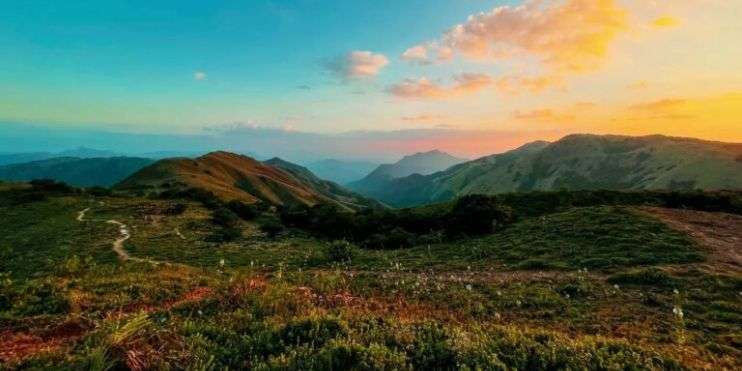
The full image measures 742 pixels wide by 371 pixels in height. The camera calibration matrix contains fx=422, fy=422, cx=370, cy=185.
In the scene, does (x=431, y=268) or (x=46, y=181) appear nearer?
(x=431, y=268)

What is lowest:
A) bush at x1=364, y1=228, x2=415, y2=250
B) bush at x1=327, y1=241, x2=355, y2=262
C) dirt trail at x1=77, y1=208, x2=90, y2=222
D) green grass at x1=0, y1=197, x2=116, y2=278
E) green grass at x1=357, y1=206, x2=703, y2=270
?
green grass at x1=0, y1=197, x2=116, y2=278

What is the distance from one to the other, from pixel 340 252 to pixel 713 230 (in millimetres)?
24004

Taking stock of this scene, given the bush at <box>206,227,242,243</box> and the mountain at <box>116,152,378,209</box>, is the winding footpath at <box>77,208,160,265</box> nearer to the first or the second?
the bush at <box>206,227,242,243</box>

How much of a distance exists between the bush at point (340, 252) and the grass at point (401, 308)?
2.12ft

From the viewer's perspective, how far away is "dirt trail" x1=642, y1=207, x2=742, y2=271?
69.3 feet

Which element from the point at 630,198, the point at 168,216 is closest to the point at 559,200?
the point at 630,198

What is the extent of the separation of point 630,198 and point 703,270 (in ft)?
78.7

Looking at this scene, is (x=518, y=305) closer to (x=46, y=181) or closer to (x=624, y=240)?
(x=624, y=240)

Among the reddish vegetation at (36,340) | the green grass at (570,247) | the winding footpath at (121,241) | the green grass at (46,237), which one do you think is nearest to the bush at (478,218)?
the green grass at (570,247)

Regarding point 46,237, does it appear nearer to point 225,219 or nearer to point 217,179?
point 225,219

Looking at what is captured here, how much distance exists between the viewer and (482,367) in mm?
8133

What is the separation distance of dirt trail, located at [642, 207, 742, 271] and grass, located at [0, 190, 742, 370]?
1094 mm

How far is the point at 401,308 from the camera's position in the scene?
13844 millimetres

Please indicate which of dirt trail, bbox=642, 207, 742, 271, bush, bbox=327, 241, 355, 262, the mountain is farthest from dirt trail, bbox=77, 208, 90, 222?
dirt trail, bbox=642, 207, 742, 271
